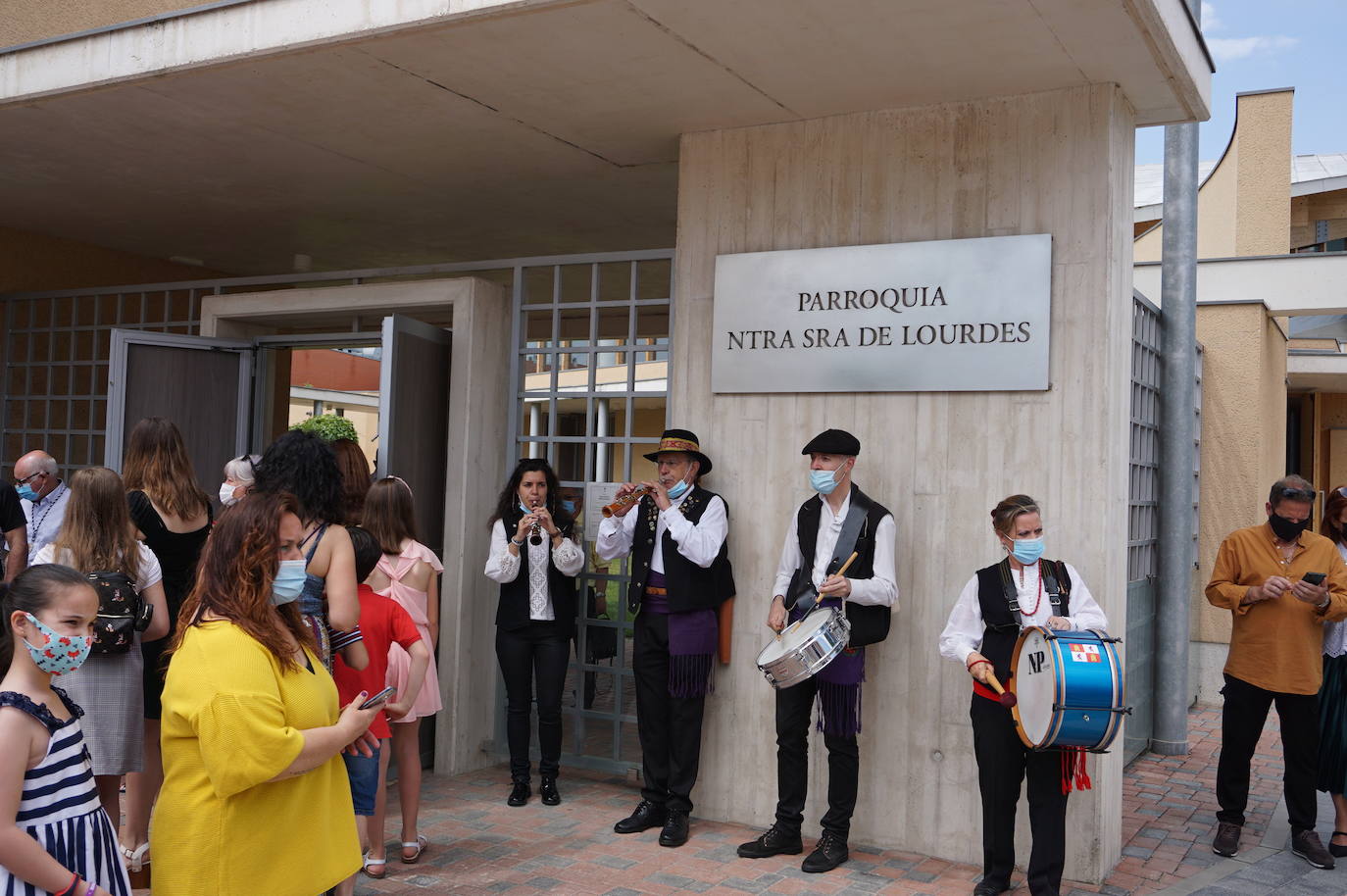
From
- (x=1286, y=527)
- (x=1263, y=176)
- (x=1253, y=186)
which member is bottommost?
(x=1286, y=527)

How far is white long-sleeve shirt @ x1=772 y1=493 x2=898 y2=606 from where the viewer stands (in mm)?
5180

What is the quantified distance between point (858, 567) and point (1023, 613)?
812mm

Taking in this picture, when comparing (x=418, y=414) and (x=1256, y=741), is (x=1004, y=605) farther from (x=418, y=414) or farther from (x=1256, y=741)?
(x=418, y=414)

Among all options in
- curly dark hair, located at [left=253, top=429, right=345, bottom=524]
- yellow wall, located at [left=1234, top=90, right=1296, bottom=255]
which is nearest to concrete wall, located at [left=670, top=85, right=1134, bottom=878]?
curly dark hair, located at [left=253, top=429, right=345, bottom=524]

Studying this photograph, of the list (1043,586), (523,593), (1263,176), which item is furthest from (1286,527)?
(1263,176)

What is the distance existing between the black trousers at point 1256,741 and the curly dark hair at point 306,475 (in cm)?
436

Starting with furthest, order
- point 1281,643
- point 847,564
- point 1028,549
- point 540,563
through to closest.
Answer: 1. point 540,563
2. point 1281,643
3. point 847,564
4. point 1028,549

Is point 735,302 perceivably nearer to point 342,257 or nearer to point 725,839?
point 725,839

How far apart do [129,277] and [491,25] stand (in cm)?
702

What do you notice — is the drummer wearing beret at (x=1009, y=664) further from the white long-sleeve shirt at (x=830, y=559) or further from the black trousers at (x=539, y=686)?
the black trousers at (x=539, y=686)

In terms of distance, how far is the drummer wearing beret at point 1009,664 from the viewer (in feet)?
15.5

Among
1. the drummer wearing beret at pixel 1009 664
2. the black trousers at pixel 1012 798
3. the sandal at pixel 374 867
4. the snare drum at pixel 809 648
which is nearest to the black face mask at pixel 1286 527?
the drummer wearing beret at pixel 1009 664

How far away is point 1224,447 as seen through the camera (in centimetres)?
998

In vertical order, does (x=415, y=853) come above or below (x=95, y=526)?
below
